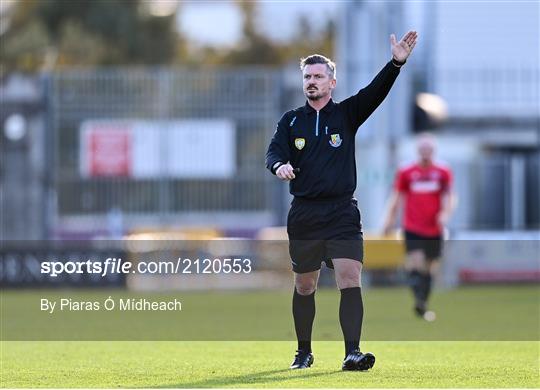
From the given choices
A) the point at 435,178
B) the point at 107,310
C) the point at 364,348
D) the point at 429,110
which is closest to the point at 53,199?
the point at 429,110

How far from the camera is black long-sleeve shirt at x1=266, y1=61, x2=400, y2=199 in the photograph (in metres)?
10.1

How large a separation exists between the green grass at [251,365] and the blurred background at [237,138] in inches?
688

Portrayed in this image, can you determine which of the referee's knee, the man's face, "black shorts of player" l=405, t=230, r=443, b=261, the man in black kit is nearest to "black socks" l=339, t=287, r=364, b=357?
the man in black kit

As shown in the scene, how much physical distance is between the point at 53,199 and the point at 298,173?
2494cm

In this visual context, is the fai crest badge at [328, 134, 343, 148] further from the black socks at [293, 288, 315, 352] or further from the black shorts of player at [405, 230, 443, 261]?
the black shorts of player at [405, 230, 443, 261]

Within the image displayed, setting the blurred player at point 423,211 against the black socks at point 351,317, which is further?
the blurred player at point 423,211

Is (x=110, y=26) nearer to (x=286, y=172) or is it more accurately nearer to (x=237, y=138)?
(x=237, y=138)

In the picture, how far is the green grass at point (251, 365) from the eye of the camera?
365 inches

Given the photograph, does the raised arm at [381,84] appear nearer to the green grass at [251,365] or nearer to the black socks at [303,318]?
the black socks at [303,318]

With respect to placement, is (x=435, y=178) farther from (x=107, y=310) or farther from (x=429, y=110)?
(x=429, y=110)

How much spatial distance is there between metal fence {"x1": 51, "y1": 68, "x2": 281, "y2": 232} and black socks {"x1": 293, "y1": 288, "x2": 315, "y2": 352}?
2407cm

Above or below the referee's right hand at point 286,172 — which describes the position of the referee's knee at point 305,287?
below

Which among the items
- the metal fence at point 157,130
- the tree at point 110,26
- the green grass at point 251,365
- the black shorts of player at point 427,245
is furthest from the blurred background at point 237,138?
the tree at point 110,26

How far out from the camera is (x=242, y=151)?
35031 mm
